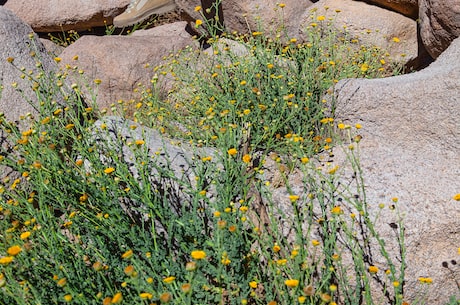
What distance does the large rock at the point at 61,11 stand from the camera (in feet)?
21.0

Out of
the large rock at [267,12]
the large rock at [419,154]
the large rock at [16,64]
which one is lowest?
the large rock at [419,154]

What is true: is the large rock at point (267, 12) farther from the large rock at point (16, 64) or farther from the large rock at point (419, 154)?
the large rock at point (16, 64)

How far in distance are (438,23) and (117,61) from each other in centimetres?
283

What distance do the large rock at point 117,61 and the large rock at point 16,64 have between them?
2.16 ft

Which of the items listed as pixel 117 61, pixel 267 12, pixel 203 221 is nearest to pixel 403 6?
pixel 267 12

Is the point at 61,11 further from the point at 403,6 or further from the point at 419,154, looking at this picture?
the point at 419,154

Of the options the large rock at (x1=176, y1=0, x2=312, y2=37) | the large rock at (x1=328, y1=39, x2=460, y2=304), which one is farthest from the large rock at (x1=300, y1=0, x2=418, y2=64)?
the large rock at (x1=328, y1=39, x2=460, y2=304)

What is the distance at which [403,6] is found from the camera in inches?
181

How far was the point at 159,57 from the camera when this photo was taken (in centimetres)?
497

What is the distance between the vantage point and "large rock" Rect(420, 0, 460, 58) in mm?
3649

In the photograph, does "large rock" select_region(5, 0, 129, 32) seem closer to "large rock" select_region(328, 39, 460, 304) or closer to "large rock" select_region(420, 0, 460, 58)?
"large rock" select_region(420, 0, 460, 58)

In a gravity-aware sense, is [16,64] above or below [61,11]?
above

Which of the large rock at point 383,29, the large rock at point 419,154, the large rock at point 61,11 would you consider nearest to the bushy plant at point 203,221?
the large rock at point 419,154

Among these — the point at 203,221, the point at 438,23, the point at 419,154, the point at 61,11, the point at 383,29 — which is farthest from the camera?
the point at 61,11
